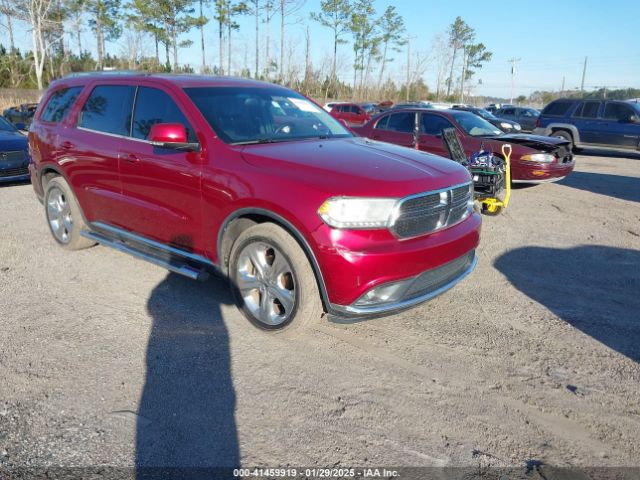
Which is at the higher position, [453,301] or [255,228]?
[255,228]

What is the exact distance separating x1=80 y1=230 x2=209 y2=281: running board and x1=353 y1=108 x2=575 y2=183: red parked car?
639 cm

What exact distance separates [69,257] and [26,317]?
155 centimetres

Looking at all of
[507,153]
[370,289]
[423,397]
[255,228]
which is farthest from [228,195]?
[507,153]

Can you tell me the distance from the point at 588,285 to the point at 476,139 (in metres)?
5.18

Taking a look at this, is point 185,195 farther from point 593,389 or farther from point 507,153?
point 507,153

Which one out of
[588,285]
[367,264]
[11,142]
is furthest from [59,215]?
[588,285]

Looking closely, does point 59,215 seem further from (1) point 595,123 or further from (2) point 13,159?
(1) point 595,123

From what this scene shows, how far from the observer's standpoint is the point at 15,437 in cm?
259

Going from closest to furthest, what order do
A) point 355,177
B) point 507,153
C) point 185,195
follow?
point 355,177 → point 185,195 → point 507,153

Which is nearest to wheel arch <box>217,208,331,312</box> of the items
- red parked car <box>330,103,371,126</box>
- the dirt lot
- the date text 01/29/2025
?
the dirt lot

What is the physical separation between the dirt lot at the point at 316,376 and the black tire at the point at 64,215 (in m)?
0.37

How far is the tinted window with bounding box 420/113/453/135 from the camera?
32.2 feet

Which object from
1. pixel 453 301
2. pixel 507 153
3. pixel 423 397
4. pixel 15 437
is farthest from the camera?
pixel 507 153

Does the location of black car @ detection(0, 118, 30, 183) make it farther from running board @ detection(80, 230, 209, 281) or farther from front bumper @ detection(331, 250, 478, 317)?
front bumper @ detection(331, 250, 478, 317)
